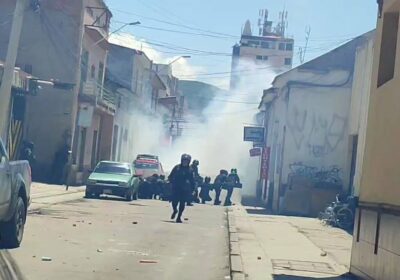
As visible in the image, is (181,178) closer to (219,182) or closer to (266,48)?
(219,182)

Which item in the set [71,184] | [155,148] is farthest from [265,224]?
[155,148]

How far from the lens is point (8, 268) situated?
31.2 feet

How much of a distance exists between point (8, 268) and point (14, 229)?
1953 millimetres

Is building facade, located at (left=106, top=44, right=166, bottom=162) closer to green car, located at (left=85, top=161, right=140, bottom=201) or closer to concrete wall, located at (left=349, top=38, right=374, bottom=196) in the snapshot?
green car, located at (left=85, top=161, right=140, bottom=201)

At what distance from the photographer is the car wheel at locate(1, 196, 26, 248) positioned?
1135cm

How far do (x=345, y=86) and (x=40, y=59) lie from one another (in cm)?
1401

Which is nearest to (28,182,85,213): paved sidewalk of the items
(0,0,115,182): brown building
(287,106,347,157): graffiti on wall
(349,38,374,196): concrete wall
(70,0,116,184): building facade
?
(70,0,116,184): building facade

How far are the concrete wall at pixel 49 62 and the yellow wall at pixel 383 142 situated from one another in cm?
2529

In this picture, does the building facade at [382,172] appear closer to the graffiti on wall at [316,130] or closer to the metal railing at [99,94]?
the graffiti on wall at [316,130]

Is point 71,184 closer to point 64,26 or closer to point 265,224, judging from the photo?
point 64,26

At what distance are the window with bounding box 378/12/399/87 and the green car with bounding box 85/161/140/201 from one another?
722 inches

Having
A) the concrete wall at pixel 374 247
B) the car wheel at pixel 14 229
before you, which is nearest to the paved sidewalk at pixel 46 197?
the car wheel at pixel 14 229

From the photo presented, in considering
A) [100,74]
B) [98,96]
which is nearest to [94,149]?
[100,74]

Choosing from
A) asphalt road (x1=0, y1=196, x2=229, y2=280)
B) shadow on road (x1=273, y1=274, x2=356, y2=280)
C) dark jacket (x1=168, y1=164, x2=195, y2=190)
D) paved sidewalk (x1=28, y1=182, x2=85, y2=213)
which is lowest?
paved sidewalk (x1=28, y1=182, x2=85, y2=213)
